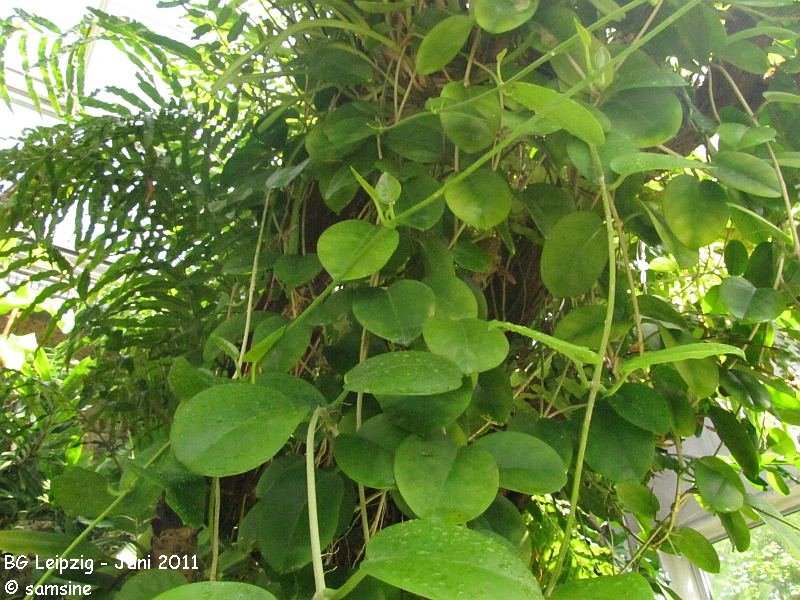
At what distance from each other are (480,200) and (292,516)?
22 centimetres

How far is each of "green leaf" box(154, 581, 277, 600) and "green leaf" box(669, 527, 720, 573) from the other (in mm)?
458

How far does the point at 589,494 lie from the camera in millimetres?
609

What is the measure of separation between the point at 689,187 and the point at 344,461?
0.28m

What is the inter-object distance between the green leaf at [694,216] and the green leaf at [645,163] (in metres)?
0.07

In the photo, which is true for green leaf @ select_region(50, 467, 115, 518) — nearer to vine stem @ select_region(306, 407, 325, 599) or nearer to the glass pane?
vine stem @ select_region(306, 407, 325, 599)

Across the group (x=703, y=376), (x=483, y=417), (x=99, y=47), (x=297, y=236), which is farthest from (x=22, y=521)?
(x=99, y=47)

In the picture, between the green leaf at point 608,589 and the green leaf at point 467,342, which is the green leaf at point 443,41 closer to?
the green leaf at point 467,342

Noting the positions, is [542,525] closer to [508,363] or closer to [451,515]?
[508,363]

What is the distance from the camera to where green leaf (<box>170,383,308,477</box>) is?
0.27m

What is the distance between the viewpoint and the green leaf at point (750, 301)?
15.9 inches

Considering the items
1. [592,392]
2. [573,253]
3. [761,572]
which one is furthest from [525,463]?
[761,572]

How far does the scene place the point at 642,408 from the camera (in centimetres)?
36

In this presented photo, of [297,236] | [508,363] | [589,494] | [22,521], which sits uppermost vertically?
Result: [297,236]

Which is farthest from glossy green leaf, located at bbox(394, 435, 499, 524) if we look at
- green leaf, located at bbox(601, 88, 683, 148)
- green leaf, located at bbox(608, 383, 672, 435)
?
green leaf, located at bbox(601, 88, 683, 148)
